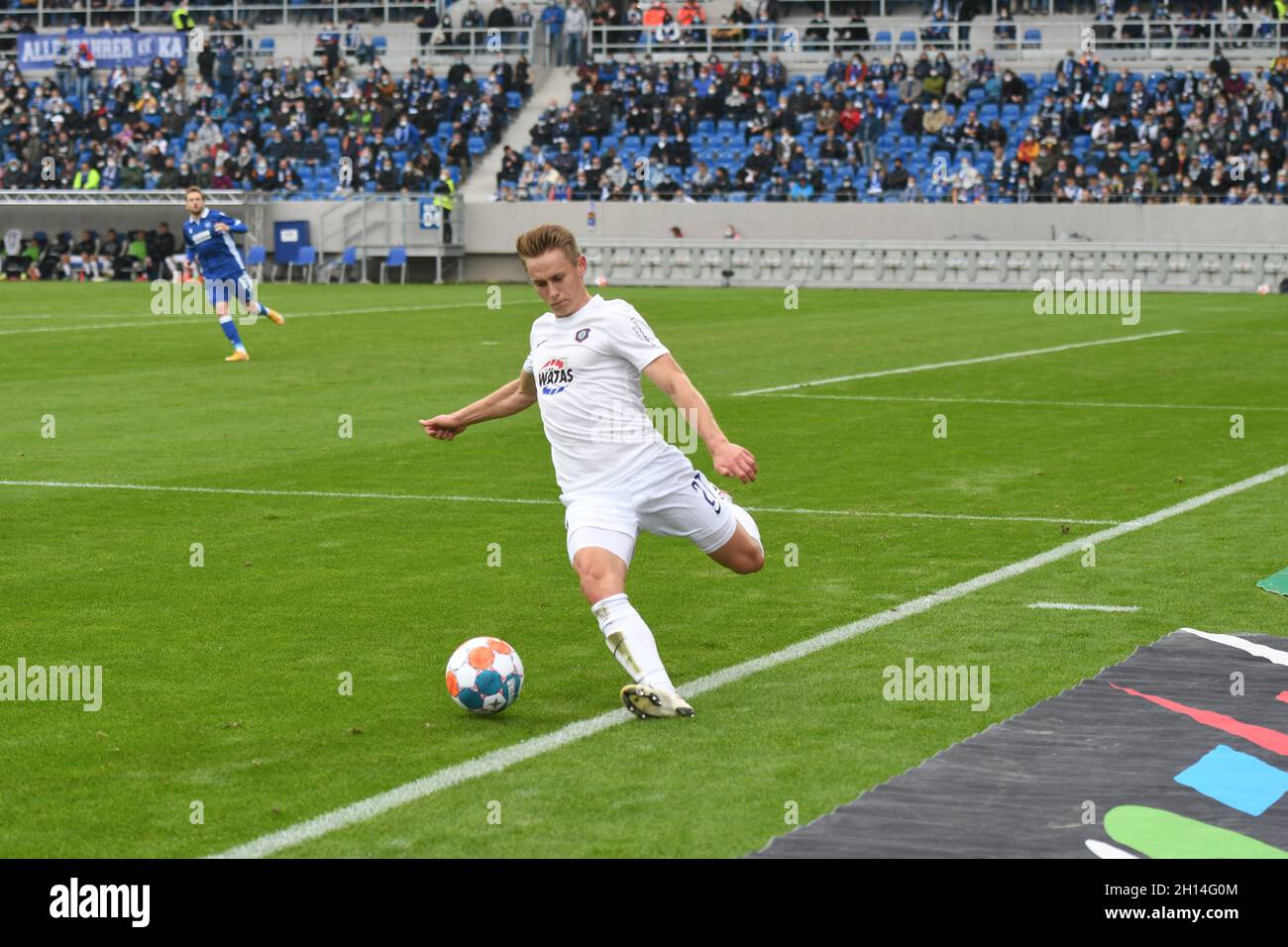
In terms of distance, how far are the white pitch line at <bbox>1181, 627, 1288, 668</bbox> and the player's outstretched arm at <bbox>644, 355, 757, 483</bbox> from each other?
2.43 metres

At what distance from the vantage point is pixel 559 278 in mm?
7004

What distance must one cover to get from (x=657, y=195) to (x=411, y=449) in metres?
35.7

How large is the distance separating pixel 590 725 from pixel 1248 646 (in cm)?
295

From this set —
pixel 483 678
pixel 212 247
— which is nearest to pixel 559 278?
pixel 483 678

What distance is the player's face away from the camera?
695 cm

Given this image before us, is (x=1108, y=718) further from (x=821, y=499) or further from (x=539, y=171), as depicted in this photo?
(x=539, y=171)

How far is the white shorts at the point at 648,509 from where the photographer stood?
7.11 metres

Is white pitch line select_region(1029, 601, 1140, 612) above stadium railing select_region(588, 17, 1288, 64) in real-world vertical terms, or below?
below

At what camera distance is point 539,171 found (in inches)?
2041

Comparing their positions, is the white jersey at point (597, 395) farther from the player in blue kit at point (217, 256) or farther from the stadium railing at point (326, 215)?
the stadium railing at point (326, 215)

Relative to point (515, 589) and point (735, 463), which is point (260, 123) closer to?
point (515, 589)

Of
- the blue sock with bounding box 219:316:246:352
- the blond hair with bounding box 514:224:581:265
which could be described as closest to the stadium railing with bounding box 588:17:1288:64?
the blue sock with bounding box 219:316:246:352

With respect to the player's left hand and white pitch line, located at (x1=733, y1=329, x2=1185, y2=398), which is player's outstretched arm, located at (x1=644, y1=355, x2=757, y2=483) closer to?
the player's left hand
